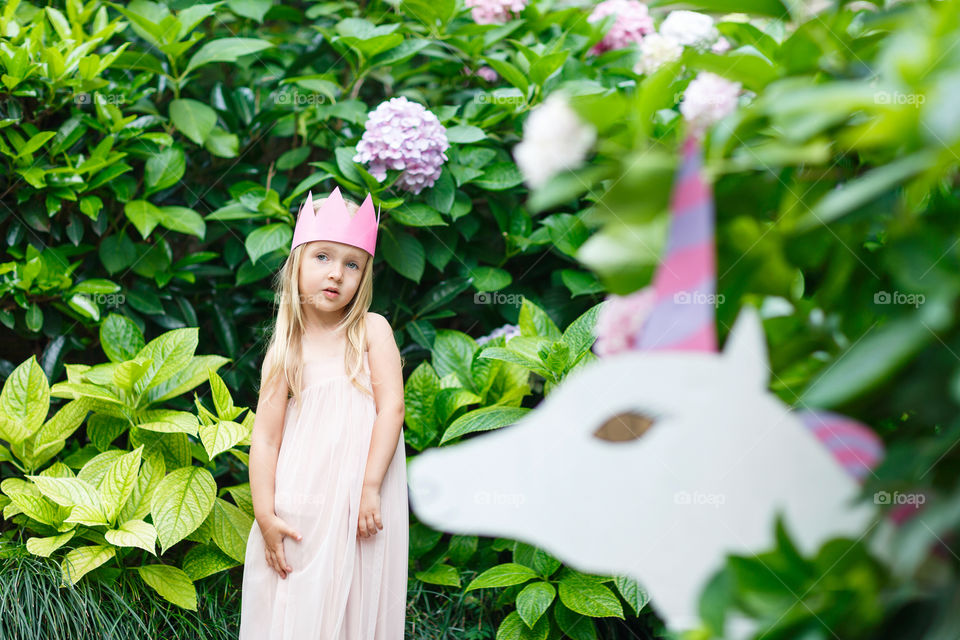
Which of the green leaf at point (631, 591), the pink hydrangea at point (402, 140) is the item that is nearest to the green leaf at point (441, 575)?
the green leaf at point (631, 591)

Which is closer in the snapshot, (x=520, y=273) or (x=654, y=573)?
(x=654, y=573)

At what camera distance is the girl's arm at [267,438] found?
6.04ft

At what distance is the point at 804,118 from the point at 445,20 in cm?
224

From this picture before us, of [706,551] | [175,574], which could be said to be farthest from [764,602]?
[175,574]

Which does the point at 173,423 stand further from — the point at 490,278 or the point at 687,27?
the point at 687,27

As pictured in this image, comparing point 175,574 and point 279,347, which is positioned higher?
point 279,347

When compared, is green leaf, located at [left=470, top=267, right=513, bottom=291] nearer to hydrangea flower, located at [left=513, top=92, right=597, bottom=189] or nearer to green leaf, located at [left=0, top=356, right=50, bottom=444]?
green leaf, located at [left=0, top=356, right=50, bottom=444]

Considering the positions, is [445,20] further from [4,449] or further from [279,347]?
[4,449]

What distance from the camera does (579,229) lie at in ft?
7.81

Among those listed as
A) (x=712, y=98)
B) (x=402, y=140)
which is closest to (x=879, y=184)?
(x=712, y=98)

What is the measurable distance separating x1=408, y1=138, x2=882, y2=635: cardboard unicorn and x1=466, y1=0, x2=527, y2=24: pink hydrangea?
2.34m

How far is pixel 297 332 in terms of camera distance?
1.95m

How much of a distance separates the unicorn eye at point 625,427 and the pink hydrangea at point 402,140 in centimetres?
161

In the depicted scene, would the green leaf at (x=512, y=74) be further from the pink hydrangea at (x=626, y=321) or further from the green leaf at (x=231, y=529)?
the pink hydrangea at (x=626, y=321)
